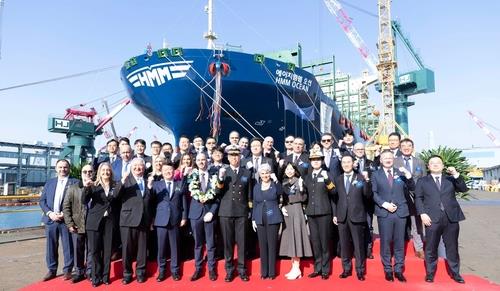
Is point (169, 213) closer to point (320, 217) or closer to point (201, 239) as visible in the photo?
point (201, 239)

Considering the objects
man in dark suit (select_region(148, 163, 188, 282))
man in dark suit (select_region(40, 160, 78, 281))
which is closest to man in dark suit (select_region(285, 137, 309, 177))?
man in dark suit (select_region(148, 163, 188, 282))

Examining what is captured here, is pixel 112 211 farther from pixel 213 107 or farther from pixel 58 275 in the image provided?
pixel 213 107

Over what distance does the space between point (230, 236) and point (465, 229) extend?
8.18 metres

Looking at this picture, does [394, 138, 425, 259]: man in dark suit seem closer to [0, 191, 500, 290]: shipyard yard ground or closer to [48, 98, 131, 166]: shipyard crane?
[0, 191, 500, 290]: shipyard yard ground

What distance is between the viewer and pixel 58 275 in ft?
15.8

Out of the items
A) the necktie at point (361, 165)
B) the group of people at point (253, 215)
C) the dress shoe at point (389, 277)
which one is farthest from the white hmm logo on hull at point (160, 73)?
the dress shoe at point (389, 277)

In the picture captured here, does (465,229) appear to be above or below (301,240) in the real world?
below

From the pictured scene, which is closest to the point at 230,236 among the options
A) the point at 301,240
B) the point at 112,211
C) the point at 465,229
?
the point at 301,240

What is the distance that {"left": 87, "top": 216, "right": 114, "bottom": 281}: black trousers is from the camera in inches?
166

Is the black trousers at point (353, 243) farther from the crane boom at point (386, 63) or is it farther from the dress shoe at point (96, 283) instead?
the crane boom at point (386, 63)

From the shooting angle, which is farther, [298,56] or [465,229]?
[298,56]

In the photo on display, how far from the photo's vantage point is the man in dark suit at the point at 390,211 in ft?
13.5

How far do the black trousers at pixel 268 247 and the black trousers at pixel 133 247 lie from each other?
142cm

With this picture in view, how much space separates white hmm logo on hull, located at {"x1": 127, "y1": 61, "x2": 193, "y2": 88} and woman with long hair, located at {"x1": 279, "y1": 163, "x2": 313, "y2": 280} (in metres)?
11.2
